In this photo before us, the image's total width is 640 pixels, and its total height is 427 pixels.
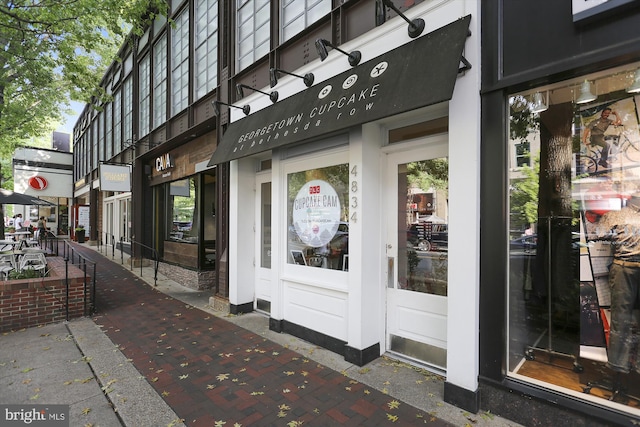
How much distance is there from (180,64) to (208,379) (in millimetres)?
8627

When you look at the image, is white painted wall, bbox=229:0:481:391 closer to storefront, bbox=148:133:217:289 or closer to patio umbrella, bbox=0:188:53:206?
storefront, bbox=148:133:217:289

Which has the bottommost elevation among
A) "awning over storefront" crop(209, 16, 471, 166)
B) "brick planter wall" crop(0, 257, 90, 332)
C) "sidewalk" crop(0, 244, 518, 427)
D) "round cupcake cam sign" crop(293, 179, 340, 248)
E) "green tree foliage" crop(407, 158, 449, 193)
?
"sidewalk" crop(0, 244, 518, 427)

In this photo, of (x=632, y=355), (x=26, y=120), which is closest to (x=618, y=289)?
(x=632, y=355)

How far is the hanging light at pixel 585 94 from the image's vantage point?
2852 mm

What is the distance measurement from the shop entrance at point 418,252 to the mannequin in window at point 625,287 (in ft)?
4.72

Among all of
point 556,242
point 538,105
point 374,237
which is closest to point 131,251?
point 374,237

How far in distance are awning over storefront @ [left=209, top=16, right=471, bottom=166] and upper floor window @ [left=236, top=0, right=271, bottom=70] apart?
165 centimetres

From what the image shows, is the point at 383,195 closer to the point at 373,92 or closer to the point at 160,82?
the point at 373,92

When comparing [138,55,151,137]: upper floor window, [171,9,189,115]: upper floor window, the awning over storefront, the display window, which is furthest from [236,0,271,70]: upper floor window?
[138,55,151,137]: upper floor window

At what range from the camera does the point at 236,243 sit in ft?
20.2

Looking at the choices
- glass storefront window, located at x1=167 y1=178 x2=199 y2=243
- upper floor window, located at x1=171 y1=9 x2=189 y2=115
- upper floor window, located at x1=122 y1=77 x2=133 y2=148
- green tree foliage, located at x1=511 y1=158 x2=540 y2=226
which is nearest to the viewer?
green tree foliage, located at x1=511 y1=158 x2=540 y2=226

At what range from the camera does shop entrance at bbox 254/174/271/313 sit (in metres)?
6.12

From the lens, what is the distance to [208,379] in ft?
12.2

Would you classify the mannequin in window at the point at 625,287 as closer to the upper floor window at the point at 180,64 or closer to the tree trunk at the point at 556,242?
the tree trunk at the point at 556,242
